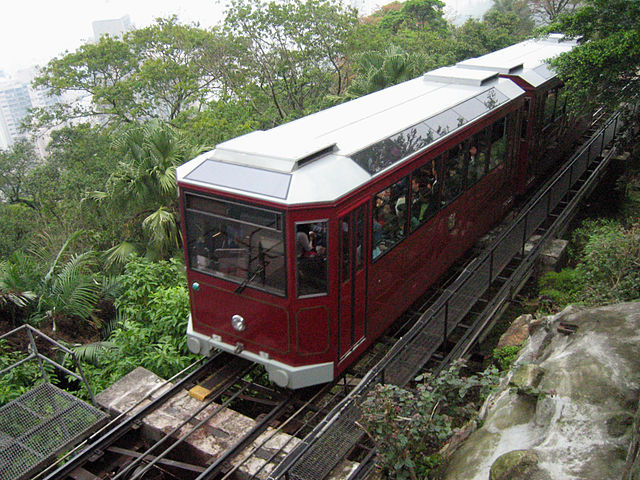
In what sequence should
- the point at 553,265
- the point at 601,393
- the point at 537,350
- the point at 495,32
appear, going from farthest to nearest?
the point at 495,32, the point at 553,265, the point at 537,350, the point at 601,393

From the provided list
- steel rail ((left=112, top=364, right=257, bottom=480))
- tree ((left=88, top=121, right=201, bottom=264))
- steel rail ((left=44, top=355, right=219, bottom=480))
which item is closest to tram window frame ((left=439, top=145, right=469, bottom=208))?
steel rail ((left=112, top=364, right=257, bottom=480))

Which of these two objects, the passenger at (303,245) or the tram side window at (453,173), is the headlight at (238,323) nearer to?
the passenger at (303,245)

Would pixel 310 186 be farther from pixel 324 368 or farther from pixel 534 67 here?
pixel 534 67

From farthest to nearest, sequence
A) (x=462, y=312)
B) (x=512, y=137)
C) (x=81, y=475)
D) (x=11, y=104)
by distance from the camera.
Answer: (x=11, y=104)
(x=512, y=137)
(x=462, y=312)
(x=81, y=475)

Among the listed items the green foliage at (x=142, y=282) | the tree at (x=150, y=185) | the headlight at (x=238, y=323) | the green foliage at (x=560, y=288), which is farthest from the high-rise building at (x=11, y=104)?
the headlight at (x=238, y=323)

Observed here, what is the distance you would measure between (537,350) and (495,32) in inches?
940

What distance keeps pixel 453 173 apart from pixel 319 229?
11.8 ft

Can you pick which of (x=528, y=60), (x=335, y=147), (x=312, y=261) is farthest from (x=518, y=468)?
(x=528, y=60)

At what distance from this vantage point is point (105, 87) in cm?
2395

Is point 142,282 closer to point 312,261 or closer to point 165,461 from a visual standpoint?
point 165,461

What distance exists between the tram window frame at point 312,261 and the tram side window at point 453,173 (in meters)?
3.15

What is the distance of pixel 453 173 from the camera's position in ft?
29.9

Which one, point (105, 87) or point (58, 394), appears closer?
point (58, 394)

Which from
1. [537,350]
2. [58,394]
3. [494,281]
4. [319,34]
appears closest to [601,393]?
[537,350]
